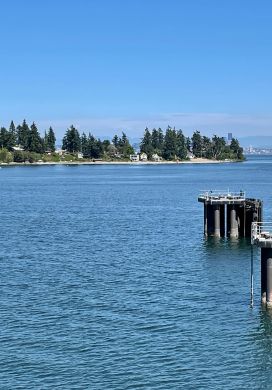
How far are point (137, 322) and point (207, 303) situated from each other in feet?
19.9

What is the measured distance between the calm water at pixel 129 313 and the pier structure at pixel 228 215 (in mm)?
2136

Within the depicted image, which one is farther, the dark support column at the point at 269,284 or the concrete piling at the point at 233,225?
the concrete piling at the point at 233,225

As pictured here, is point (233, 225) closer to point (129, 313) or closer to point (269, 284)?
point (269, 284)

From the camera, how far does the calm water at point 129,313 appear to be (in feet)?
111

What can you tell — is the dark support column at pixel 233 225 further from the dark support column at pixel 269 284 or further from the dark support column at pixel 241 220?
the dark support column at pixel 269 284

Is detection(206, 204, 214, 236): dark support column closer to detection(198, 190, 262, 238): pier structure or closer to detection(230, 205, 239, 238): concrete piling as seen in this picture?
detection(198, 190, 262, 238): pier structure

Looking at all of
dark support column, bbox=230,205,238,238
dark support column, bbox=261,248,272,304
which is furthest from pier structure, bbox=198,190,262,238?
dark support column, bbox=261,248,272,304

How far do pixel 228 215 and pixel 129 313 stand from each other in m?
31.9

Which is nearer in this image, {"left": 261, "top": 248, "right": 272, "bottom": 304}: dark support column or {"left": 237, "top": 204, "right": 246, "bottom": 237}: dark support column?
{"left": 261, "top": 248, "right": 272, "bottom": 304}: dark support column

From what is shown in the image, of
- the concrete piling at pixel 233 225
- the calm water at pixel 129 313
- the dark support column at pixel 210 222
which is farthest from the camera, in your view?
the dark support column at pixel 210 222

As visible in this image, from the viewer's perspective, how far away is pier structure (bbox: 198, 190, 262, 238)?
70.8 m

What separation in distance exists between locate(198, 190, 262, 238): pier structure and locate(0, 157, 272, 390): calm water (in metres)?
2.14

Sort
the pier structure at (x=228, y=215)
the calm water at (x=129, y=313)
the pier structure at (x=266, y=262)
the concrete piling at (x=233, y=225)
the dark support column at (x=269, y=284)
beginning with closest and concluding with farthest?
the calm water at (x=129, y=313) → the pier structure at (x=266, y=262) → the dark support column at (x=269, y=284) → the pier structure at (x=228, y=215) → the concrete piling at (x=233, y=225)

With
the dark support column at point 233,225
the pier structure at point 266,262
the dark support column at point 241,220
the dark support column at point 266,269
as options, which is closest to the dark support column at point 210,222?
the dark support column at point 233,225
